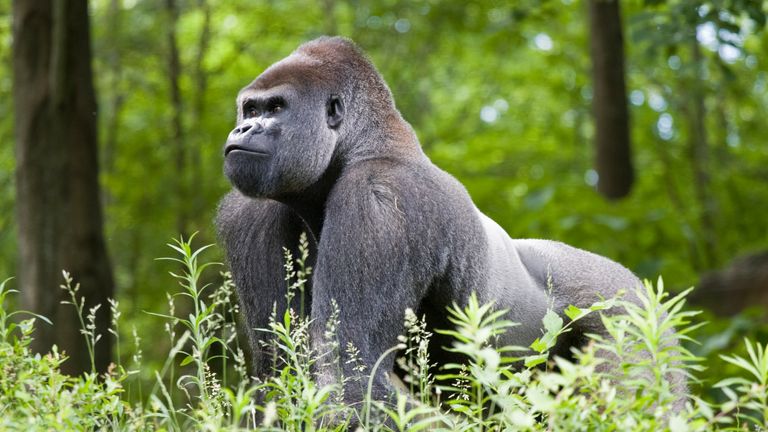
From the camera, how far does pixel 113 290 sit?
21.0ft

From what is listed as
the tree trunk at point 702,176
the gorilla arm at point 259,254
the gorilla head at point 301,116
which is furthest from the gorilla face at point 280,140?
the tree trunk at point 702,176

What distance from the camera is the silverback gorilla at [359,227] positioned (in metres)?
3.55

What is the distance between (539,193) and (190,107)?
3.72 meters

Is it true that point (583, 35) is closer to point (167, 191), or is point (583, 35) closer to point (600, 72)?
point (600, 72)

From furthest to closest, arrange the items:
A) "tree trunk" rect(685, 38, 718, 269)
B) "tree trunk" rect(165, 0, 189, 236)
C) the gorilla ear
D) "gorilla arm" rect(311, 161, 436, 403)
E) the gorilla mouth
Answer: "tree trunk" rect(685, 38, 718, 269)
"tree trunk" rect(165, 0, 189, 236)
the gorilla ear
the gorilla mouth
"gorilla arm" rect(311, 161, 436, 403)

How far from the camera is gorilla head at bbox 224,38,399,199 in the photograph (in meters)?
3.86

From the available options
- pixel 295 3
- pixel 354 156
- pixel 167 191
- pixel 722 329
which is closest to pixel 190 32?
pixel 295 3

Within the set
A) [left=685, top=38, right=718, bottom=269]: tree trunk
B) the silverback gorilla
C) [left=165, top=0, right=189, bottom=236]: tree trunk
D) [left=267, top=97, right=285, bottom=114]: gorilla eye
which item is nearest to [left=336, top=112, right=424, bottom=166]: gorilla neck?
the silverback gorilla

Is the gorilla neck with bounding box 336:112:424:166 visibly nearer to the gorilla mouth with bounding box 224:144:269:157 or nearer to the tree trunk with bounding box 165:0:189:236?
the gorilla mouth with bounding box 224:144:269:157

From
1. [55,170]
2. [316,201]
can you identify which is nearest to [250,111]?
[316,201]

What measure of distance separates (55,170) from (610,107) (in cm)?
477

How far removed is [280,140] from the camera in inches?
155

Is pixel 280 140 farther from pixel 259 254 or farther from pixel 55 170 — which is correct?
pixel 55 170

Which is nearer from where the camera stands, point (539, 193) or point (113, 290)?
point (113, 290)
